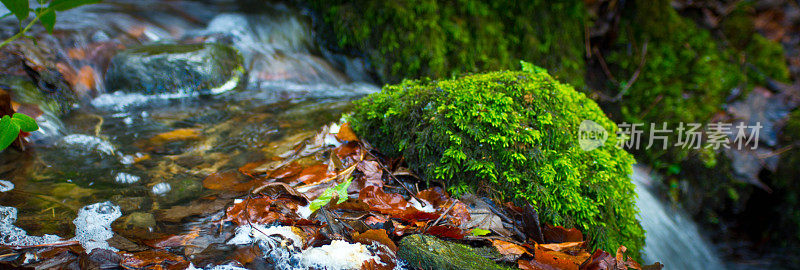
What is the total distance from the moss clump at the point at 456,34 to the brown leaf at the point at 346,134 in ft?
8.53

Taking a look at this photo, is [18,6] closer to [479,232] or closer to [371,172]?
[371,172]

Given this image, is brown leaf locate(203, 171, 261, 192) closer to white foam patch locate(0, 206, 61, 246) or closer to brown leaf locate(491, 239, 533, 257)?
white foam patch locate(0, 206, 61, 246)

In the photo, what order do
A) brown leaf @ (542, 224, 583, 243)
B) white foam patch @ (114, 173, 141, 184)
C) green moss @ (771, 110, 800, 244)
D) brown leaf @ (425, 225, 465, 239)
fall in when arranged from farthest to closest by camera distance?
green moss @ (771, 110, 800, 244)
white foam patch @ (114, 173, 141, 184)
brown leaf @ (542, 224, 583, 243)
brown leaf @ (425, 225, 465, 239)

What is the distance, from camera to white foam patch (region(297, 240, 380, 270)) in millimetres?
1482

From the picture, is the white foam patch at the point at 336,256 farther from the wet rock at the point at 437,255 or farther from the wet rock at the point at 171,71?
the wet rock at the point at 171,71

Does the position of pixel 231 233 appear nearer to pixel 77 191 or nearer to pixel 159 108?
pixel 77 191

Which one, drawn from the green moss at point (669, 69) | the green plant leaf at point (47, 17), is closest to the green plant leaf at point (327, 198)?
the green plant leaf at point (47, 17)

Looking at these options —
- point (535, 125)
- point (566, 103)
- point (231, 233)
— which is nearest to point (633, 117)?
point (566, 103)

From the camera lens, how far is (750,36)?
559 cm

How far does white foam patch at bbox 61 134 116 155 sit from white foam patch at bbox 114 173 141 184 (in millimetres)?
505

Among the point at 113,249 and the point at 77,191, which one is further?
the point at 77,191

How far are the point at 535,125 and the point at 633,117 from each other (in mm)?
4010

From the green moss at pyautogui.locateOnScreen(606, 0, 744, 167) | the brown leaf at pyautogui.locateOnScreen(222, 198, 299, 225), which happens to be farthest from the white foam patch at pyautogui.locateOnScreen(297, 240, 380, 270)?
the green moss at pyautogui.locateOnScreen(606, 0, 744, 167)

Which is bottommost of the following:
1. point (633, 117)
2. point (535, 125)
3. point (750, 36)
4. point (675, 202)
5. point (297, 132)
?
point (675, 202)
